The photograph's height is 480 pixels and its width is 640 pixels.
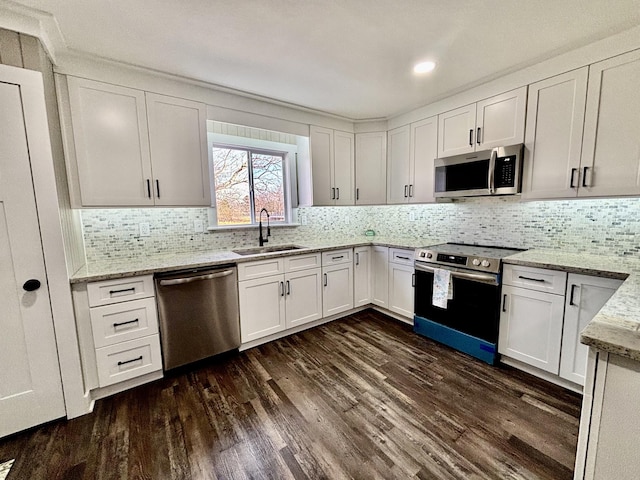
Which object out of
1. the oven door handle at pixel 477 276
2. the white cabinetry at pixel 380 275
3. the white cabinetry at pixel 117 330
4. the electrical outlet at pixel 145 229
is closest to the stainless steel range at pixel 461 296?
the oven door handle at pixel 477 276

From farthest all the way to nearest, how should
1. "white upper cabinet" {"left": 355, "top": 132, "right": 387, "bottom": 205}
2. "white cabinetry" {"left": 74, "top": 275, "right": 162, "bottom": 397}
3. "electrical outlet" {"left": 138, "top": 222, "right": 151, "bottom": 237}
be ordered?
1. "white upper cabinet" {"left": 355, "top": 132, "right": 387, "bottom": 205}
2. "electrical outlet" {"left": 138, "top": 222, "right": 151, "bottom": 237}
3. "white cabinetry" {"left": 74, "top": 275, "right": 162, "bottom": 397}

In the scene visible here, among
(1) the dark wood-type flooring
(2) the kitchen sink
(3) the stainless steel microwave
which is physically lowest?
(1) the dark wood-type flooring

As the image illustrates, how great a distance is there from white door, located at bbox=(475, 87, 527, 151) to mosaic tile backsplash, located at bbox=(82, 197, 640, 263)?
57 cm

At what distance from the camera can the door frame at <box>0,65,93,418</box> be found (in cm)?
158

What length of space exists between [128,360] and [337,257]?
6.99 ft

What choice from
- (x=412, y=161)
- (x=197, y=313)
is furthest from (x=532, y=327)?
(x=197, y=313)

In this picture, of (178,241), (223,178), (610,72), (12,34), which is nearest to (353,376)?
(178,241)

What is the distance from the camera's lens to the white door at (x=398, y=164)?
3.27 metres

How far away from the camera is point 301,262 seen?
9.54 feet

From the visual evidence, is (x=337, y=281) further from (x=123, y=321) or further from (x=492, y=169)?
(x=123, y=321)

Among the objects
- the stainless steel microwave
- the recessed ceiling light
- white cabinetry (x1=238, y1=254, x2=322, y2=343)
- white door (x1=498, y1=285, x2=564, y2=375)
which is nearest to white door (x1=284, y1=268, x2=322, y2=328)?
white cabinetry (x1=238, y1=254, x2=322, y2=343)

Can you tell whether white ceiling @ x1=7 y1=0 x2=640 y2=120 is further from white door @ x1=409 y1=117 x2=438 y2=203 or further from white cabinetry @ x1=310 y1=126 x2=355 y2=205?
white cabinetry @ x1=310 y1=126 x2=355 y2=205

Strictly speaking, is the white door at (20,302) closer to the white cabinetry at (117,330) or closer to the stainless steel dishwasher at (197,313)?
the white cabinetry at (117,330)

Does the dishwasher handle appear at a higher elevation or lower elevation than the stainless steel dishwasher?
higher
